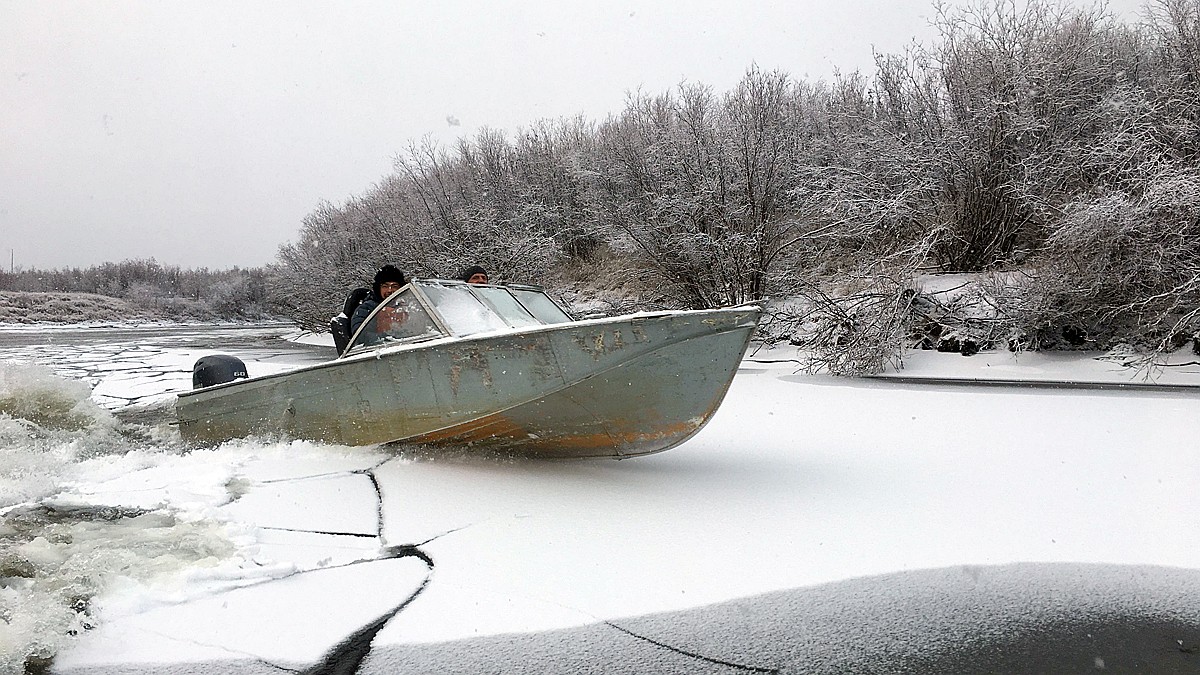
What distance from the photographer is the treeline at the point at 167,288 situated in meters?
63.5

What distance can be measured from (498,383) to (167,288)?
9240 cm

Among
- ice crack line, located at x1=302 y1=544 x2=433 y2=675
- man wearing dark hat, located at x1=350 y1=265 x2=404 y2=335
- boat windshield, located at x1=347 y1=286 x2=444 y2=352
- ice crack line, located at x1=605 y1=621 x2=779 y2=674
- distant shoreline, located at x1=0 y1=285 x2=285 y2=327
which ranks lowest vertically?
ice crack line, located at x1=605 y1=621 x2=779 y2=674

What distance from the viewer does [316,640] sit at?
8.15ft

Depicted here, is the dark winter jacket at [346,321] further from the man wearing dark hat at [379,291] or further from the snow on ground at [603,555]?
the snow on ground at [603,555]

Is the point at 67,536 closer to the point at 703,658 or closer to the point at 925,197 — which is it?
the point at 703,658

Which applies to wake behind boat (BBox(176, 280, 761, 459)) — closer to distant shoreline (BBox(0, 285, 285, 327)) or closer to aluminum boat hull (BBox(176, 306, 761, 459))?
aluminum boat hull (BBox(176, 306, 761, 459))

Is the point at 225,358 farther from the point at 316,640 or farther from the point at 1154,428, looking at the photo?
the point at 1154,428

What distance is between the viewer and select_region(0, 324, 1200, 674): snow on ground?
2482 mm

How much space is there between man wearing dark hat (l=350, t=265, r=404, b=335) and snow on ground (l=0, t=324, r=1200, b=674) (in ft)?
3.85

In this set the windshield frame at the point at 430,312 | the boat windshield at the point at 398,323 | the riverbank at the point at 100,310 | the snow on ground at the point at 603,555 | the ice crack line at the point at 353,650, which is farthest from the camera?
the riverbank at the point at 100,310

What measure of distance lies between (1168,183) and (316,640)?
43.8 ft

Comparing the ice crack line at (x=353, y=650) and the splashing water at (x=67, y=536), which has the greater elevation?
the splashing water at (x=67, y=536)

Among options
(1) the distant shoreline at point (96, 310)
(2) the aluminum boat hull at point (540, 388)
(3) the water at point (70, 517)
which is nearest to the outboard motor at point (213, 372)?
(3) the water at point (70, 517)

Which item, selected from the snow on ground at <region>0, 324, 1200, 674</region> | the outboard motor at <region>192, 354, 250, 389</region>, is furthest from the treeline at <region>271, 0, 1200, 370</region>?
the outboard motor at <region>192, 354, 250, 389</region>
